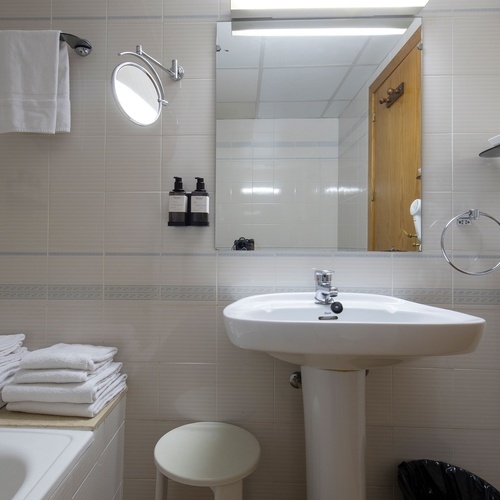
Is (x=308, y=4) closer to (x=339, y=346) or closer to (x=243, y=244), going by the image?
(x=243, y=244)

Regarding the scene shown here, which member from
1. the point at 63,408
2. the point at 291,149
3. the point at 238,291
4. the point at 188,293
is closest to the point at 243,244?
the point at 238,291

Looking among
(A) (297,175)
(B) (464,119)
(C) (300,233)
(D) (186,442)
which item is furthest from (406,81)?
(D) (186,442)

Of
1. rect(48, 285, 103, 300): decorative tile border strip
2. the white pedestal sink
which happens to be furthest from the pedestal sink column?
rect(48, 285, 103, 300): decorative tile border strip

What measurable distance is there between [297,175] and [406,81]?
54 cm

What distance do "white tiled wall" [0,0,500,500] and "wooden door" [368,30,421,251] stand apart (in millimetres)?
46

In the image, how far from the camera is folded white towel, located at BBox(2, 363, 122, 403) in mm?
868

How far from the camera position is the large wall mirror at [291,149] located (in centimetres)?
109

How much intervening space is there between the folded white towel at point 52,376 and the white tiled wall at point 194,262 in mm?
204

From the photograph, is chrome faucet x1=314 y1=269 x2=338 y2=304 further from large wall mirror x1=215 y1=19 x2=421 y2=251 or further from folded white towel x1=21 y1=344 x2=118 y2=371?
folded white towel x1=21 y1=344 x2=118 y2=371

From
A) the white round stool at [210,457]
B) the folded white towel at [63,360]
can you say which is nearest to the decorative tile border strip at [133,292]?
the folded white towel at [63,360]

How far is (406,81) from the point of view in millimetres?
1093

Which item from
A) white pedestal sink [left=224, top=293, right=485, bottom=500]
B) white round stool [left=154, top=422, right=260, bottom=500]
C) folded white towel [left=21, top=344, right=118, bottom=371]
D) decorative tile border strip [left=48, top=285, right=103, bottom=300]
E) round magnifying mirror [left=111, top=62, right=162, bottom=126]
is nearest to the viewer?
white pedestal sink [left=224, top=293, right=485, bottom=500]

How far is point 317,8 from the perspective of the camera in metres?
1.07

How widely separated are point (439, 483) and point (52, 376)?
129cm
